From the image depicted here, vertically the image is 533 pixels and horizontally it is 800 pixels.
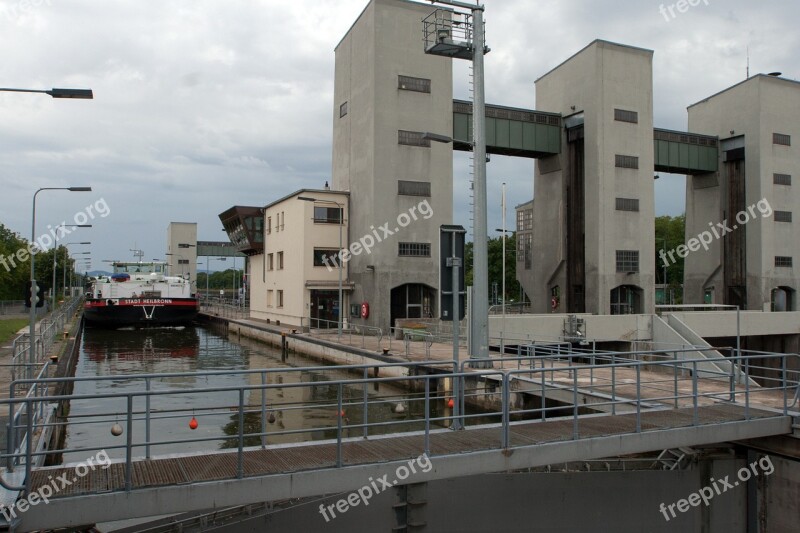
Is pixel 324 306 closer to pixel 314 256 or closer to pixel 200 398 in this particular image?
pixel 314 256

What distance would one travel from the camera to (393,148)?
1309 inches

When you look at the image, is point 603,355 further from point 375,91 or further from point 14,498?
point 375,91

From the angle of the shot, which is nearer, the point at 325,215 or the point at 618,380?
the point at 618,380

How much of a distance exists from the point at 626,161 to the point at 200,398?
27791 mm

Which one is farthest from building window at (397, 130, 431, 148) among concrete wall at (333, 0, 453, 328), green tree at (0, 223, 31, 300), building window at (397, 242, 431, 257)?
Result: green tree at (0, 223, 31, 300)

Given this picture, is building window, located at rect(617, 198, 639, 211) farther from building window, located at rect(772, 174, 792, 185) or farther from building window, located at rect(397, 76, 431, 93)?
building window, located at rect(397, 76, 431, 93)

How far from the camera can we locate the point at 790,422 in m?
9.99

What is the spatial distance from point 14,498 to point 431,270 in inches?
1135

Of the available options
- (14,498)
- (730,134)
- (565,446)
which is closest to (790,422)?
(565,446)

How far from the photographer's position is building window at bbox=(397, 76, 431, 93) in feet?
109

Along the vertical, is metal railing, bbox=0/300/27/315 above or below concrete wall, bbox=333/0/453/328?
below

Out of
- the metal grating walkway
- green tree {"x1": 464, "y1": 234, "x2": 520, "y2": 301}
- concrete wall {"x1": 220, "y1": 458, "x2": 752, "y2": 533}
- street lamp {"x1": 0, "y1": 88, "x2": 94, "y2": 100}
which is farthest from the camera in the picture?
green tree {"x1": 464, "y1": 234, "x2": 520, "y2": 301}

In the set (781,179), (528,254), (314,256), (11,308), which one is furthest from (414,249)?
(11,308)

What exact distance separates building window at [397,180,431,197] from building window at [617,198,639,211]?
446 inches
